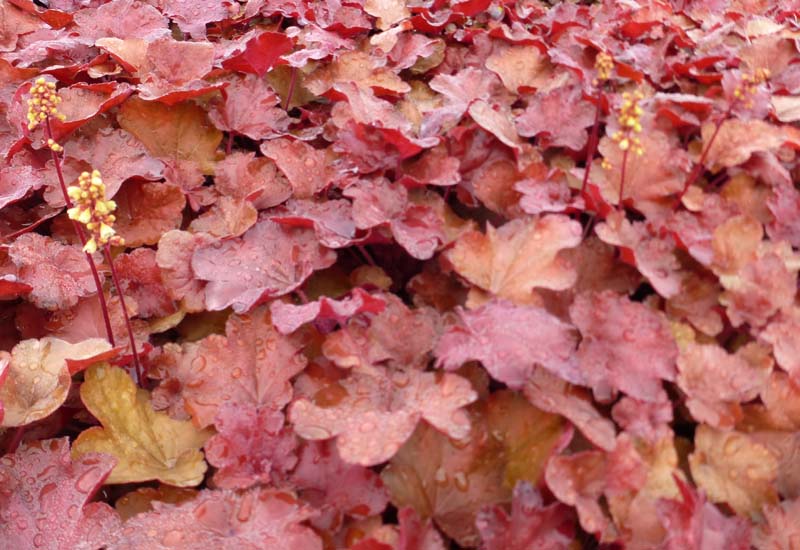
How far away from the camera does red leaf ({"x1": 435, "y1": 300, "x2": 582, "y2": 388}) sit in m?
1.02

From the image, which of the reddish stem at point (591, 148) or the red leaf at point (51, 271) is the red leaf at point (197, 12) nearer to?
the red leaf at point (51, 271)

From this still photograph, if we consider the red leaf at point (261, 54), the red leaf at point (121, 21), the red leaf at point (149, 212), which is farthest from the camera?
the red leaf at point (121, 21)

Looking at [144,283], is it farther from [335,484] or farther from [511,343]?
[511,343]

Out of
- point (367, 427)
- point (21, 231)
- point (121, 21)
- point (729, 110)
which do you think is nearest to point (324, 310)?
point (367, 427)

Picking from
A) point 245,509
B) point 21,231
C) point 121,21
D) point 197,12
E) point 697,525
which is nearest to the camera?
point 697,525

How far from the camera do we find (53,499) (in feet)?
3.25

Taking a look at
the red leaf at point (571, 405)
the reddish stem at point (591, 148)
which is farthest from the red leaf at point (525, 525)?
the reddish stem at point (591, 148)

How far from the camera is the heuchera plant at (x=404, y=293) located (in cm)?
97

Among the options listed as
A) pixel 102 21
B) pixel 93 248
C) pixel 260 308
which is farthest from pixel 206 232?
pixel 102 21

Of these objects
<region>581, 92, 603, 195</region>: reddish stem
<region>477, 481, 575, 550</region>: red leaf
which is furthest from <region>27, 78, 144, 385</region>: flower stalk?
<region>581, 92, 603, 195</region>: reddish stem

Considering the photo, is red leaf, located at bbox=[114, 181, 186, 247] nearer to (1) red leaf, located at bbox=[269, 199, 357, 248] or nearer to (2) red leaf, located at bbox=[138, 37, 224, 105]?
(1) red leaf, located at bbox=[269, 199, 357, 248]

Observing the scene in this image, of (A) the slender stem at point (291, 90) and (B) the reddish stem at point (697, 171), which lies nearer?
(B) the reddish stem at point (697, 171)

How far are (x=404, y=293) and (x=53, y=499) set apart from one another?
2.40 feet

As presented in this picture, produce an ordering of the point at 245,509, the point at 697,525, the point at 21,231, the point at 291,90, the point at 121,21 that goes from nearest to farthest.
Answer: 1. the point at 697,525
2. the point at 245,509
3. the point at 21,231
4. the point at 291,90
5. the point at 121,21
